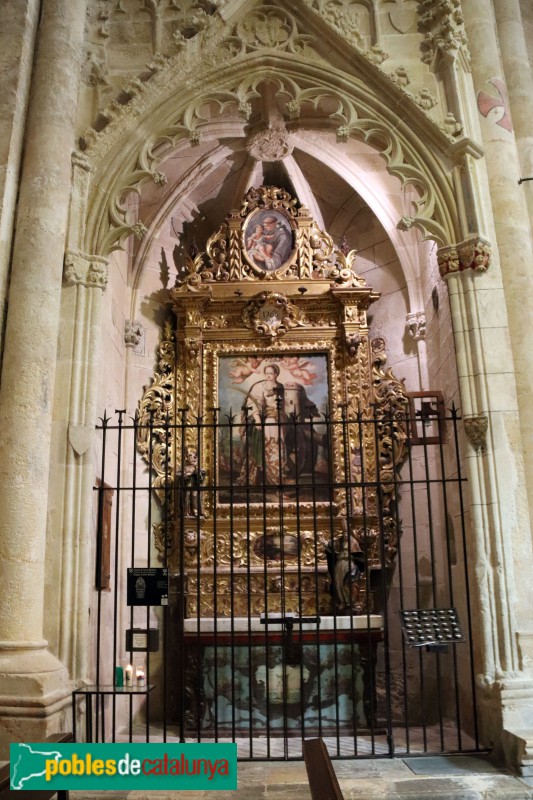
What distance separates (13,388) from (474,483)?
373cm

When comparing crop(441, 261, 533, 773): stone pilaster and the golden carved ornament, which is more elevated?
the golden carved ornament

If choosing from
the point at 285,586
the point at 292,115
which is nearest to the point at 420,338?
the point at 292,115

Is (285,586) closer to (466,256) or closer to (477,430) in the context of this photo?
(477,430)

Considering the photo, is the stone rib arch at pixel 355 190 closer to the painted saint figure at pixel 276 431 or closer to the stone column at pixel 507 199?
the painted saint figure at pixel 276 431

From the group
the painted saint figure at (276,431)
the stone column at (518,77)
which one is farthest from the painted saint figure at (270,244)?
the stone column at (518,77)

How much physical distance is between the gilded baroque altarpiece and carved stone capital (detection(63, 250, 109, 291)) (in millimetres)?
2570

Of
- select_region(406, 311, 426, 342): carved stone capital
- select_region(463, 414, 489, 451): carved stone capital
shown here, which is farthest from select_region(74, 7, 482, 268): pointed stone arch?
select_region(406, 311, 426, 342): carved stone capital

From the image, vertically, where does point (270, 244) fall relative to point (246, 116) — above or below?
below

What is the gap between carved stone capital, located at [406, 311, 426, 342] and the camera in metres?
9.07

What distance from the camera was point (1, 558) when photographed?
213 inches

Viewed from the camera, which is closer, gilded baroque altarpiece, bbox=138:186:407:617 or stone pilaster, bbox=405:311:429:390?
gilded baroque altarpiece, bbox=138:186:407:617

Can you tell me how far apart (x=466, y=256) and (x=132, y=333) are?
435cm

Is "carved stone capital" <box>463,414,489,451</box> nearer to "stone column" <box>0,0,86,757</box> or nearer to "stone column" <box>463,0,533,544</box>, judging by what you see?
"stone column" <box>463,0,533,544</box>

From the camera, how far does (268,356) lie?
9.36m
